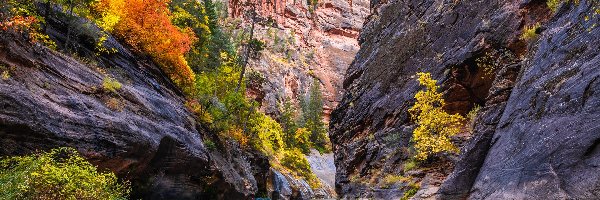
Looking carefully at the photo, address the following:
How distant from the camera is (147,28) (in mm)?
26281

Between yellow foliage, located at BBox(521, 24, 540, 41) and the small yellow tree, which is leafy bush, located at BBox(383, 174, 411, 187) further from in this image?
yellow foliage, located at BBox(521, 24, 540, 41)

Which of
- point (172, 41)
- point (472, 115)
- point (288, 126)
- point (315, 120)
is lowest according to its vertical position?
point (315, 120)

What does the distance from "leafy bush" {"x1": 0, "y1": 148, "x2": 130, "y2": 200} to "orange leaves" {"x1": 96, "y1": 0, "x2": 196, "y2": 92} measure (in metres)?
15.1

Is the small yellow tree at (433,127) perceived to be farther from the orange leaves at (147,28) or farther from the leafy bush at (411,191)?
the orange leaves at (147,28)

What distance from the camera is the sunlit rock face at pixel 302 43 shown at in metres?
91.4

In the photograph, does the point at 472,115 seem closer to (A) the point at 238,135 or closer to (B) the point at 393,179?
(B) the point at 393,179

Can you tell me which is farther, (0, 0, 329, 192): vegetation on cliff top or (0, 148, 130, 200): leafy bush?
(0, 0, 329, 192): vegetation on cliff top

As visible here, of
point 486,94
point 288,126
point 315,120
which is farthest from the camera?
point 315,120

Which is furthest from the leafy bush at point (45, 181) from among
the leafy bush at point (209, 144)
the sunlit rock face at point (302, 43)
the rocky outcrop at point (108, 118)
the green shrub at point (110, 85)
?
the sunlit rock face at point (302, 43)

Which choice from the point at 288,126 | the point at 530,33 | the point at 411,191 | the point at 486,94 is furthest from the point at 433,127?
the point at 288,126

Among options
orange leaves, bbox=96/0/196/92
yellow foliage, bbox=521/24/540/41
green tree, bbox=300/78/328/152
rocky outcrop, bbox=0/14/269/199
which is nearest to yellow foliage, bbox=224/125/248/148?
orange leaves, bbox=96/0/196/92

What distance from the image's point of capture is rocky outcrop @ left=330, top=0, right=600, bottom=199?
1042 cm

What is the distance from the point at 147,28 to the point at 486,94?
72.3ft

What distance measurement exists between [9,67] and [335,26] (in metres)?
113
